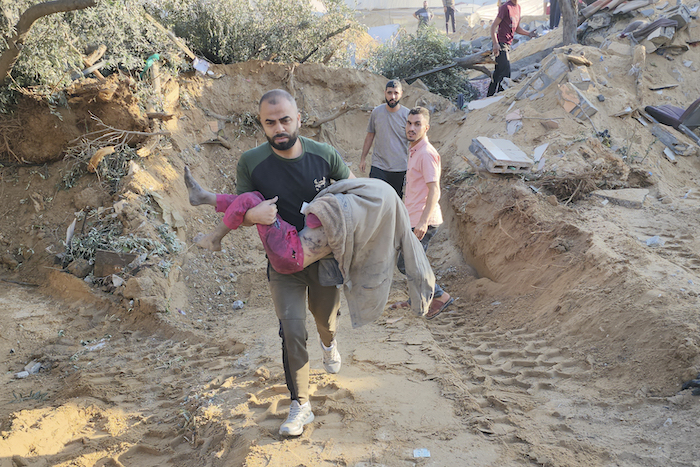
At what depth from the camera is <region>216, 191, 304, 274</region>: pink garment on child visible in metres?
2.60

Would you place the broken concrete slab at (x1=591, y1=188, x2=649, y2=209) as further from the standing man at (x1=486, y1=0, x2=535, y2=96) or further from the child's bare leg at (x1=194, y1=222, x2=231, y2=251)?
the child's bare leg at (x1=194, y1=222, x2=231, y2=251)

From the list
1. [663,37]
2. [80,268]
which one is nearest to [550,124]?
[663,37]

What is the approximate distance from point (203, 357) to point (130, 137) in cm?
374

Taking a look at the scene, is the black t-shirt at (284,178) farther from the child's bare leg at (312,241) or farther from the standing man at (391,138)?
the standing man at (391,138)

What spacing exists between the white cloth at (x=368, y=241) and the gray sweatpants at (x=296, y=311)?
0.26m

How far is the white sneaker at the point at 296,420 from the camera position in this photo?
2.87 m

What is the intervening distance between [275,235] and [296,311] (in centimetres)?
50

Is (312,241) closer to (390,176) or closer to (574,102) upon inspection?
(390,176)

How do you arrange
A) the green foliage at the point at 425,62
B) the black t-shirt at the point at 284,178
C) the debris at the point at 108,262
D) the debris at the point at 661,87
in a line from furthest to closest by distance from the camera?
the green foliage at the point at 425,62
the debris at the point at 661,87
the debris at the point at 108,262
the black t-shirt at the point at 284,178

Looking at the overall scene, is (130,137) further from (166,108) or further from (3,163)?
(3,163)

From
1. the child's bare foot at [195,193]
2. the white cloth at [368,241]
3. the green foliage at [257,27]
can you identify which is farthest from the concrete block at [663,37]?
the child's bare foot at [195,193]

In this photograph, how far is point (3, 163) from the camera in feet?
21.7

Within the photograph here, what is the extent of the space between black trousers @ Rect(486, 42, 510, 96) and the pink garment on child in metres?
8.45

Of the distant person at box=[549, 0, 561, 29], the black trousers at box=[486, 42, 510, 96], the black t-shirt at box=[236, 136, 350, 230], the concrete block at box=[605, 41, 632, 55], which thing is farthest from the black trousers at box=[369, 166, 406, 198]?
the distant person at box=[549, 0, 561, 29]
